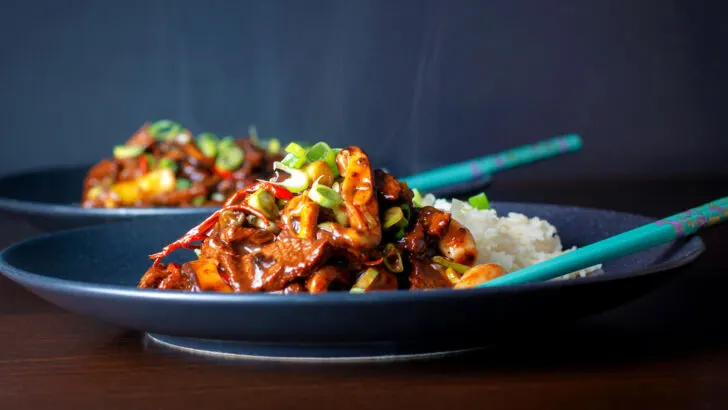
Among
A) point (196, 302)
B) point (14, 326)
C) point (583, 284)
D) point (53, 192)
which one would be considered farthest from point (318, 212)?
point (53, 192)

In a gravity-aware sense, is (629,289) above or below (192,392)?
above

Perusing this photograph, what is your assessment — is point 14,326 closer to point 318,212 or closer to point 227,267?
point 227,267

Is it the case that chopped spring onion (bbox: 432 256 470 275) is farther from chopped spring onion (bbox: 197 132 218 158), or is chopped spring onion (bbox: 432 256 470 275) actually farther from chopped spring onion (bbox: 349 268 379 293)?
chopped spring onion (bbox: 197 132 218 158)

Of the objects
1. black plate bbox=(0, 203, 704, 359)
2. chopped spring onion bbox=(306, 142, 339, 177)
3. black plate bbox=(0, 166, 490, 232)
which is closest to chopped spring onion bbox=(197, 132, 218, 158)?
black plate bbox=(0, 166, 490, 232)

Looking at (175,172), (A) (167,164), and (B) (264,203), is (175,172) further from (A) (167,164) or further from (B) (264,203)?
(B) (264,203)

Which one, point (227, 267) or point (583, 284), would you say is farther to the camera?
point (227, 267)
